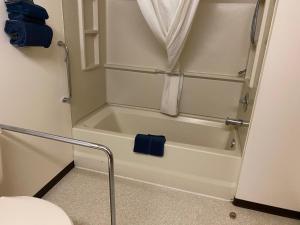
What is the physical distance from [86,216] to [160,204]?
55cm

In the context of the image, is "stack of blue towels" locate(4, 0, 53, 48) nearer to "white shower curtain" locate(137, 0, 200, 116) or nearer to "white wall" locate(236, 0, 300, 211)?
"white shower curtain" locate(137, 0, 200, 116)

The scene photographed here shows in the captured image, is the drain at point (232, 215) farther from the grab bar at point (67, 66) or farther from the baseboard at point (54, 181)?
the grab bar at point (67, 66)

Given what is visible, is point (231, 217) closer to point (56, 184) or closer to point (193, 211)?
point (193, 211)

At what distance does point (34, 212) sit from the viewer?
1.08m

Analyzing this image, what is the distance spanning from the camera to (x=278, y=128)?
1566 millimetres

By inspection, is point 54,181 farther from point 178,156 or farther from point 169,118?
point 169,118

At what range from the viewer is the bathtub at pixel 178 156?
1846 millimetres

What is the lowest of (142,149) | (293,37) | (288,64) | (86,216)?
(86,216)

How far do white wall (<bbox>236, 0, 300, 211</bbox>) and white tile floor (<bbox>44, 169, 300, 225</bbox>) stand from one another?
16 cm

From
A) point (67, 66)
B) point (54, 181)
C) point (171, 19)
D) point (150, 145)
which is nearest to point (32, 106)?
point (67, 66)

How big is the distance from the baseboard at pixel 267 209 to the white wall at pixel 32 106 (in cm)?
150

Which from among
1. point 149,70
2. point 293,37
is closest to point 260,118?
point 293,37

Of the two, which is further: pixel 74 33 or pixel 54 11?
pixel 74 33

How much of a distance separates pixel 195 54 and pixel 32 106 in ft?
5.08
